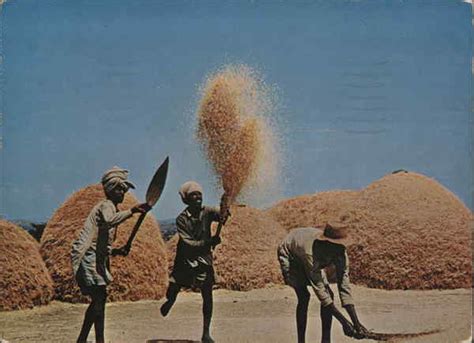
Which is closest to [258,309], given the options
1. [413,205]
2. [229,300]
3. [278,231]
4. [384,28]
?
[229,300]

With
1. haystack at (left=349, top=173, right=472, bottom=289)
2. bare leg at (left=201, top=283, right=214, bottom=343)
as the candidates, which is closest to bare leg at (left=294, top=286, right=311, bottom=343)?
bare leg at (left=201, top=283, right=214, bottom=343)

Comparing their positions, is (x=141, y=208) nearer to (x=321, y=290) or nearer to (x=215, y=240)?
(x=215, y=240)

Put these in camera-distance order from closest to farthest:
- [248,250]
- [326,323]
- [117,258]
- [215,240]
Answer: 1. [215,240]
2. [326,323]
3. [117,258]
4. [248,250]

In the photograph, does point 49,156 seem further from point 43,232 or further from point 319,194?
point 319,194

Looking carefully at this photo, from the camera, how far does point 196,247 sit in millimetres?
9930

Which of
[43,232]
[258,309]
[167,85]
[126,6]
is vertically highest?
[126,6]

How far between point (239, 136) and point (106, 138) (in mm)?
1345

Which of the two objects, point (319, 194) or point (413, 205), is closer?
point (319, 194)

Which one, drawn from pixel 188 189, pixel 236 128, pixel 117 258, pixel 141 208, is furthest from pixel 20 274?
pixel 236 128

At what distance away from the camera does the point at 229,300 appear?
10789 millimetres

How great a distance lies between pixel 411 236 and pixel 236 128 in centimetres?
239

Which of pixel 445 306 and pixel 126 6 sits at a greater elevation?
pixel 126 6

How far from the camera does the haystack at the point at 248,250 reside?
11414mm

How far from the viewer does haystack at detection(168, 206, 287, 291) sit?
11.4 metres
